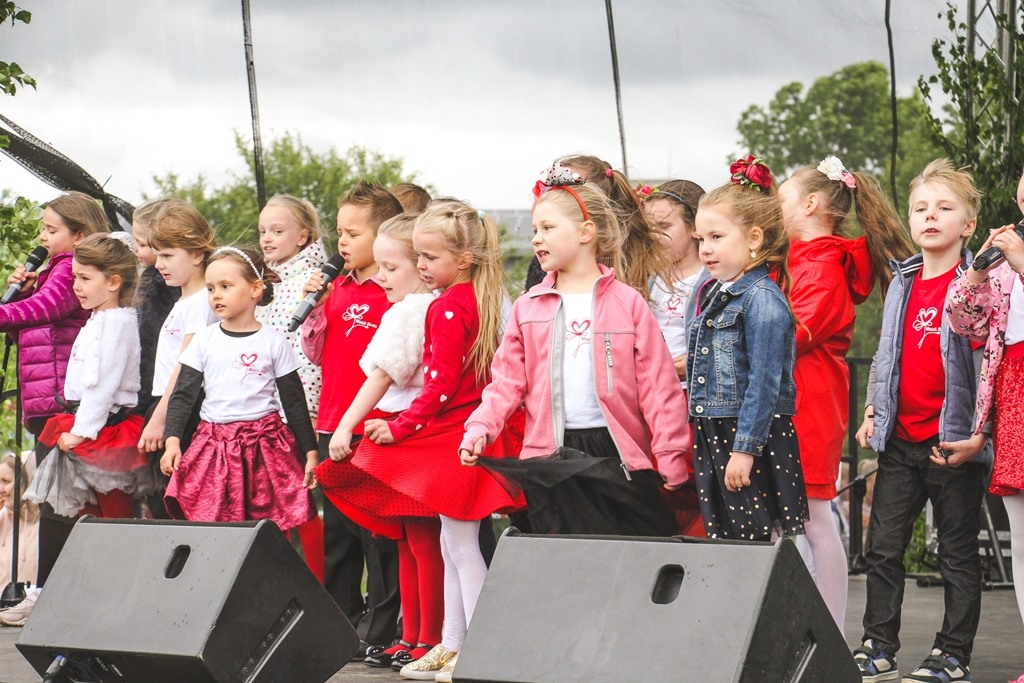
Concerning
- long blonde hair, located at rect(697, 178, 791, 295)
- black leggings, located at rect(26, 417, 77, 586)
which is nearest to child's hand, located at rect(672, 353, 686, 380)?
long blonde hair, located at rect(697, 178, 791, 295)

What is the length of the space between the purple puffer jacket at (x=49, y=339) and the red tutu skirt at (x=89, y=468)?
0.20m

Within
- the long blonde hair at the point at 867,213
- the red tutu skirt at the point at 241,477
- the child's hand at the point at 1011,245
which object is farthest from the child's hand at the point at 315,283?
the child's hand at the point at 1011,245

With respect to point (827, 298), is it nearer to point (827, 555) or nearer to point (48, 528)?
point (827, 555)

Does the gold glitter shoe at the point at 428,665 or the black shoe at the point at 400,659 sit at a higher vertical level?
the gold glitter shoe at the point at 428,665

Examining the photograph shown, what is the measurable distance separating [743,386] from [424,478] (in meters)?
0.94

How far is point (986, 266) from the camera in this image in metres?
3.04

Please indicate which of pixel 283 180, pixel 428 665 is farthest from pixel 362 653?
pixel 283 180

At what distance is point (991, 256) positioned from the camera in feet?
9.87

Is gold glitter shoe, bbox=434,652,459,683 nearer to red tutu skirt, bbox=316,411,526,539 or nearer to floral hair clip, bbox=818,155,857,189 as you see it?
red tutu skirt, bbox=316,411,526,539

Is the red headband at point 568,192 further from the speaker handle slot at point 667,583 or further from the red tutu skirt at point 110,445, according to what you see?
the red tutu skirt at point 110,445

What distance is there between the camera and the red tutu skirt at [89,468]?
173 inches

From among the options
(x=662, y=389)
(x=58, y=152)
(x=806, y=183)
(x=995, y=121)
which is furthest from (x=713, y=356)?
(x=58, y=152)

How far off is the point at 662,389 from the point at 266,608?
3.55 ft

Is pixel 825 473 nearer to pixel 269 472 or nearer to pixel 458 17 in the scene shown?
pixel 269 472
